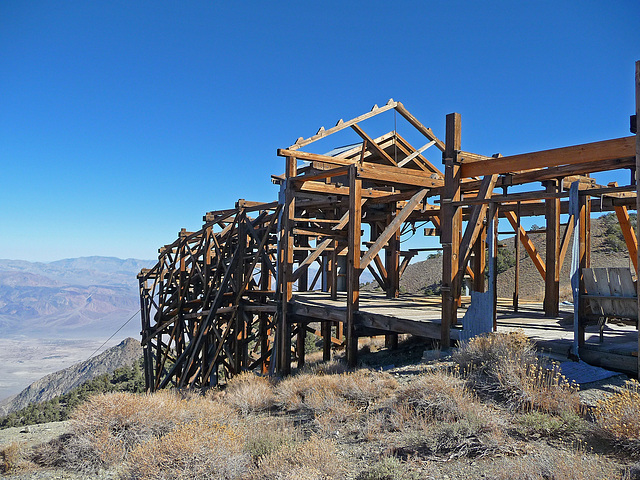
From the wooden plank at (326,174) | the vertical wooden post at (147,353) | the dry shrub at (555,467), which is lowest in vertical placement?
the vertical wooden post at (147,353)

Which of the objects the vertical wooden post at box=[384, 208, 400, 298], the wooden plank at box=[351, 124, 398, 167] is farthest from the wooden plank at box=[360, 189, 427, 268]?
the vertical wooden post at box=[384, 208, 400, 298]

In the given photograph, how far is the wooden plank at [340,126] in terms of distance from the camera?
1245cm

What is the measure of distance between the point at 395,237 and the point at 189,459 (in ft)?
39.6

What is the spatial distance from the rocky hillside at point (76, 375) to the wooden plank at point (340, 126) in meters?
47.4

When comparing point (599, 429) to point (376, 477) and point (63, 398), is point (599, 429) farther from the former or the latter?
point (63, 398)

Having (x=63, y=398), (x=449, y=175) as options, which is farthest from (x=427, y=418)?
(x=63, y=398)

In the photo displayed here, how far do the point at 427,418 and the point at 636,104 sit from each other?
14.8 ft

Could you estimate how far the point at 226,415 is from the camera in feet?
23.4

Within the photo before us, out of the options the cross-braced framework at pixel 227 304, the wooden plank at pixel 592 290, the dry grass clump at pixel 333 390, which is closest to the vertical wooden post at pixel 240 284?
the cross-braced framework at pixel 227 304

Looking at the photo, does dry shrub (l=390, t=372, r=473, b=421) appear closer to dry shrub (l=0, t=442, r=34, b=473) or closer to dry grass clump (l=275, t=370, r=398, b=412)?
dry grass clump (l=275, t=370, r=398, b=412)

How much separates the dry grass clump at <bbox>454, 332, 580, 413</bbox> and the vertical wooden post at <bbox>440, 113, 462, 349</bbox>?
910 mm

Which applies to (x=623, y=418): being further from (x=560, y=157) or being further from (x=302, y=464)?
(x=560, y=157)

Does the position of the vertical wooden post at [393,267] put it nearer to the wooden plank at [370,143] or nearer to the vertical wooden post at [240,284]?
the wooden plank at [370,143]

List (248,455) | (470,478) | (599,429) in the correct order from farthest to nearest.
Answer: (248,455), (599,429), (470,478)
